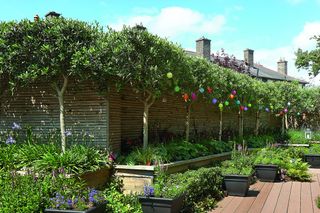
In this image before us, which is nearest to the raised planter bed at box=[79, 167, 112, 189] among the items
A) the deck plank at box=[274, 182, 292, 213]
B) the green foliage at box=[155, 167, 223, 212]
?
→ the green foliage at box=[155, 167, 223, 212]

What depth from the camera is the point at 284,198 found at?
6.94 m

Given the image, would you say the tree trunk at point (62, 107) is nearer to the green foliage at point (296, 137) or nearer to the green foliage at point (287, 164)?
the green foliage at point (287, 164)

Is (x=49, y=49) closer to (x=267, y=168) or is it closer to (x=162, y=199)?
(x=162, y=199)

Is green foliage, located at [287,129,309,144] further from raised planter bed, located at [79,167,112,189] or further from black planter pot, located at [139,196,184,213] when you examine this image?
black planter pot, located at [139,196,184,213]

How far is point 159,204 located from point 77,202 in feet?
3.60

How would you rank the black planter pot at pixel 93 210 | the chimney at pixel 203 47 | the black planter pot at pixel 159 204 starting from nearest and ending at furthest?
the black planter pot at pixel 93 210 < the black planter pot at pixel 159 204 < the chimney at pixel 203 47

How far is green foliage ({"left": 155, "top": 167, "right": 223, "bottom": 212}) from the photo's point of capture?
5378mm

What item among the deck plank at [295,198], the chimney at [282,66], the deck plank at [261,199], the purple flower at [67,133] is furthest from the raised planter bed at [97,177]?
the chimney at [282,66]

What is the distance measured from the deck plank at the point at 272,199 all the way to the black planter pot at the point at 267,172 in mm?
292

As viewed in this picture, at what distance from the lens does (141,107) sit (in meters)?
8.80

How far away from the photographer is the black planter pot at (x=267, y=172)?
345 inches

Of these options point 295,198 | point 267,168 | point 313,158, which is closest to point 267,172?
point 267,168

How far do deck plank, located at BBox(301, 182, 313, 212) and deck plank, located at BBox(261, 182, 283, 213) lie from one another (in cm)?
44

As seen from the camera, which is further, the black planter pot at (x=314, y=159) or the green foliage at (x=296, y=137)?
the green foliage at (x=296, y=137)
